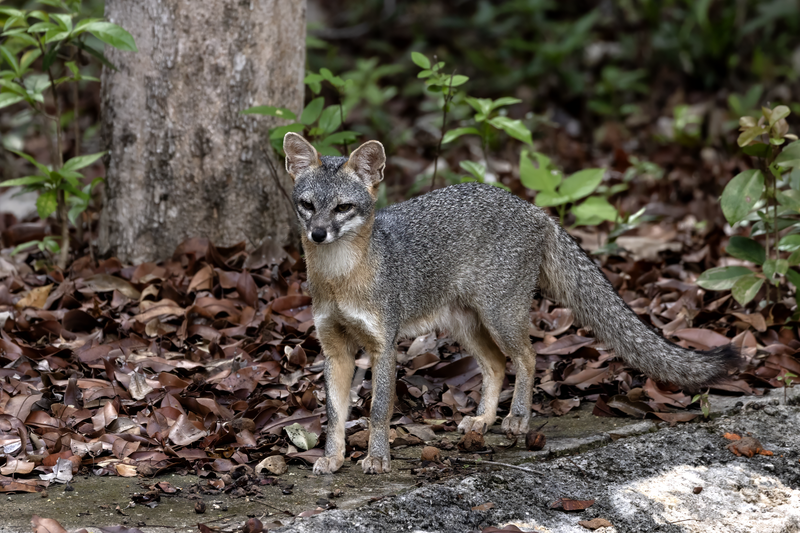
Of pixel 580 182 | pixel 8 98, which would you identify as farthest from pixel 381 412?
pixel 8 98

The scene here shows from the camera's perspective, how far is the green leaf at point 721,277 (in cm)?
570

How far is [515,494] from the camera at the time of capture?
163 inches

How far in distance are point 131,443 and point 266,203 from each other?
2651 mm

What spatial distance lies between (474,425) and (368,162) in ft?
5.29

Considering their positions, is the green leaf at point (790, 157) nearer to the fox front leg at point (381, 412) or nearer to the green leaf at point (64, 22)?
the fox front leg at point (381, 412)

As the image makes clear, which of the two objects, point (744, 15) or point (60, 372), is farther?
point (744, 15)

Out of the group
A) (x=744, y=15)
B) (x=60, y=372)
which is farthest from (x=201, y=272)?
(x=744, y=15)

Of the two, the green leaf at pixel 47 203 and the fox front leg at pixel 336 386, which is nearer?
the fox front leg at pixel 336 386

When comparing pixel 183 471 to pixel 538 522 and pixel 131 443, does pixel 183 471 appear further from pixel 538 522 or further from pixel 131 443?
pixel 538 522

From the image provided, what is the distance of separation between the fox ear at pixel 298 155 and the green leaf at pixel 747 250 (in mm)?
2913

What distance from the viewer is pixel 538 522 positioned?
3951 millimetres

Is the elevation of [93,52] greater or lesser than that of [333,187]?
greater

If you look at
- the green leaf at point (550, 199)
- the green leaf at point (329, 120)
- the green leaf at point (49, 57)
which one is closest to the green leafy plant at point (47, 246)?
the green leaf at point (49, 57)

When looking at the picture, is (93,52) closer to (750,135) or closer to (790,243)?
(750,135)
